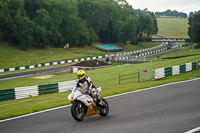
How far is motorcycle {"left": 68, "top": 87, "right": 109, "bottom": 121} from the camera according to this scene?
12.0m

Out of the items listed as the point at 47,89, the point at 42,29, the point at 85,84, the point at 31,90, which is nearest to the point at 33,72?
the point at 47,89

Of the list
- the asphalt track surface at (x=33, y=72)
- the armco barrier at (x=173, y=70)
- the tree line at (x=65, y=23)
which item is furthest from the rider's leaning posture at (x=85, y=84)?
the tree line at (x=65, y=23)

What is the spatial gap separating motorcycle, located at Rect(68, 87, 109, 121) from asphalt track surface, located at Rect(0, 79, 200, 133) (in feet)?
0.93

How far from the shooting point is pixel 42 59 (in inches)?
3108

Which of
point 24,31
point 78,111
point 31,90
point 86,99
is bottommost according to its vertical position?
point 31,90

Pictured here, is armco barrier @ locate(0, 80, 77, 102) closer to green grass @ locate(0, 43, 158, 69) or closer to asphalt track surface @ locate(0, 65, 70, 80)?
asphalt track surface @ locate(0, 65, 70, 80)

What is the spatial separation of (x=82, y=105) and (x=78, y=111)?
0.27 metres

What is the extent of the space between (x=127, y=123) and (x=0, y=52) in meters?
72.6

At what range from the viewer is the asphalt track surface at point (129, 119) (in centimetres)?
1092

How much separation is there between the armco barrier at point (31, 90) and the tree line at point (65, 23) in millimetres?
63247

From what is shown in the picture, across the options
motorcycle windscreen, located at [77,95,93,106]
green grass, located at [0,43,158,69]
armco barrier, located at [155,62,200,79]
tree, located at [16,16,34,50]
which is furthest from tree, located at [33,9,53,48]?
motorcycle windscreen, located at [77,95,93,106]

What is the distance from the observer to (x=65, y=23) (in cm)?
10838

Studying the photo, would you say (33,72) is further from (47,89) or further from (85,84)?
(85,84)

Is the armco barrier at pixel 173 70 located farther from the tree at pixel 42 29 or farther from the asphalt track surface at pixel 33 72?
the tree at pixel 42 29
